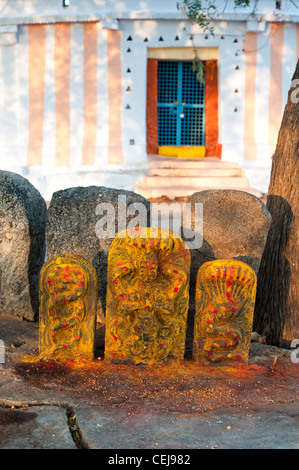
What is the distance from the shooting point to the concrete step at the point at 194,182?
9.88 metres

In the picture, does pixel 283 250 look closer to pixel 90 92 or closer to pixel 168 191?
pixel 168 191

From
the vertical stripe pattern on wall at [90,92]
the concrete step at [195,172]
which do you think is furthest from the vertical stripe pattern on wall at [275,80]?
the vertical stripe pattern on wall at [90,92]

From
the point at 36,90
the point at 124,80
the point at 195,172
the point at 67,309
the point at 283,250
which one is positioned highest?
the point at 124,80

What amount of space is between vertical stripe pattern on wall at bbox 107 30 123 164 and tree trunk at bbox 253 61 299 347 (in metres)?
6.33

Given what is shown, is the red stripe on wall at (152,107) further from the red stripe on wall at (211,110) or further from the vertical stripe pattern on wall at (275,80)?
the vertical stripe pattern on wall at (275,80)

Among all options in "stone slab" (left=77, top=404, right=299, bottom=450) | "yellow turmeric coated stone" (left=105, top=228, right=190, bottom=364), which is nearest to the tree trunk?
"yellow turmeric coated stone" (left=105, top=228, right=190, bottom=364)

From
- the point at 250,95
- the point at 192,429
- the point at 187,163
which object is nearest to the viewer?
the point at 192,429

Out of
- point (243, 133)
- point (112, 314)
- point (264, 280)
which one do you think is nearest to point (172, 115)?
point (243, 133)

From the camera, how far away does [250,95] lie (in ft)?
34.8

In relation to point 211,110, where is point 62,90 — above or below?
above

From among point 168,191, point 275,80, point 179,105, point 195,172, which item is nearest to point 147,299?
point 168,191

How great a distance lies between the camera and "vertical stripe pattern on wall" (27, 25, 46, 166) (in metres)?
10.4

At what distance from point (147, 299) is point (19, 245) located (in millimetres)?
1397

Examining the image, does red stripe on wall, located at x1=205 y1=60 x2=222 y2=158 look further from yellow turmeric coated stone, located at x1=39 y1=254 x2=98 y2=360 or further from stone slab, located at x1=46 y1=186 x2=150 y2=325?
yellow turmeric coated stone, located at x1=39 y1=254 x2=98 y2=360
